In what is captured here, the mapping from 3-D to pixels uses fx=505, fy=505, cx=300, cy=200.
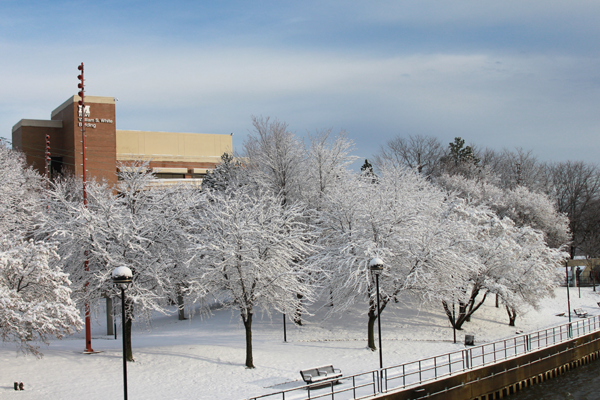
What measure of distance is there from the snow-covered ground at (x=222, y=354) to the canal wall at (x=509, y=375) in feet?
11.2

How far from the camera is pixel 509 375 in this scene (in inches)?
845

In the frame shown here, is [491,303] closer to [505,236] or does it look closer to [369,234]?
[505,236]

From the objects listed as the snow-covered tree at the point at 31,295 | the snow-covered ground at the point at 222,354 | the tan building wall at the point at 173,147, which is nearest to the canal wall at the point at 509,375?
the snow-covered ground at the point at 222,354

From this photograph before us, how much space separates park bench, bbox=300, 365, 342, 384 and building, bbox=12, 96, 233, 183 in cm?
4577

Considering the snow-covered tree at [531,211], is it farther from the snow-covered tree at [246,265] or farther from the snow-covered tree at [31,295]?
the snow-covered tree at [31,295]

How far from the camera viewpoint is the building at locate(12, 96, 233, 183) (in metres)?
69.0

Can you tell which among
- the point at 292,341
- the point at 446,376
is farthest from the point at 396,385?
the point at 292,341

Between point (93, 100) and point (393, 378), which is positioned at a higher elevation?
point (93, 100)

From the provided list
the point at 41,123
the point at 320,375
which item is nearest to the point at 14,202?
the point at 320,375

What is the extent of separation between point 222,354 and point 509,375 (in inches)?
489

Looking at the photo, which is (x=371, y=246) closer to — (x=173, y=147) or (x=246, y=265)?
(x=246, y=265)

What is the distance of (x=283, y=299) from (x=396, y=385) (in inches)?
248

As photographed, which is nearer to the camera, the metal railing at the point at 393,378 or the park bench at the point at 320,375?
the metal railing at the point at 393,378

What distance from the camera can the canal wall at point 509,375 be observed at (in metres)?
17.6
